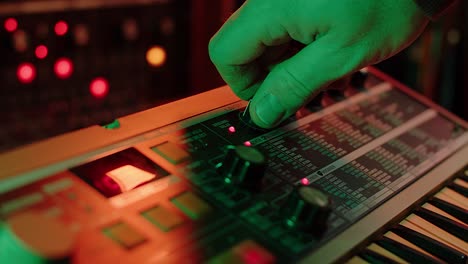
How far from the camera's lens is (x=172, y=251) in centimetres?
A: 63

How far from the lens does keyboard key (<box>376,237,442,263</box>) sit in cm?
80

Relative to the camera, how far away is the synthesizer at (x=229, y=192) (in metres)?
0.62

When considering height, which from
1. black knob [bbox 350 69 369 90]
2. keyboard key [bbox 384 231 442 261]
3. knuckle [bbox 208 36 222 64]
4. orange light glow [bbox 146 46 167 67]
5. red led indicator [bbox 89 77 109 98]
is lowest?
red led indicator [bbox 89 77 109 98]

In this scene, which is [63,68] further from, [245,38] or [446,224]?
[446,224]

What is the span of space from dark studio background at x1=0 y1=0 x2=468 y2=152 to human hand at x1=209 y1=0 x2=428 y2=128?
2.20 ft

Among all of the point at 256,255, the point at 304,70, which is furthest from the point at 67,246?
the point at 304,70

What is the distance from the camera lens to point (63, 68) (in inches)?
55.7

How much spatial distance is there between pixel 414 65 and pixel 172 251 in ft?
5.31

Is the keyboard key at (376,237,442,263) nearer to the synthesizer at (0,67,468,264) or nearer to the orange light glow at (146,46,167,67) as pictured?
the synthesizer at (0,67,468,264)

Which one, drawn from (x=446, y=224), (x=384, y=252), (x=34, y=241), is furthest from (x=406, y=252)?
(x=34, y=241)

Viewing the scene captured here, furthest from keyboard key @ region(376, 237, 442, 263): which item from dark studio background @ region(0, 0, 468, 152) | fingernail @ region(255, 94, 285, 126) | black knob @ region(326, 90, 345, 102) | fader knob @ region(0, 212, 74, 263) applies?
dark studio background @ region(0, 0, 468, 152)

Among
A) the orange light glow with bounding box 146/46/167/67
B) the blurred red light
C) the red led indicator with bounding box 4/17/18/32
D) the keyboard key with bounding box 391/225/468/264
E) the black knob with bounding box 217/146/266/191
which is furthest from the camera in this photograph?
the orange light glow with bounding box 146/46/167/67

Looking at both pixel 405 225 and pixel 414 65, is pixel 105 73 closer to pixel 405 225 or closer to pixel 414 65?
pixel 405 225

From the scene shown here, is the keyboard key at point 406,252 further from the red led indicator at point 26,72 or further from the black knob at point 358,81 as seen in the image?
the red led indicator at point 26,72
